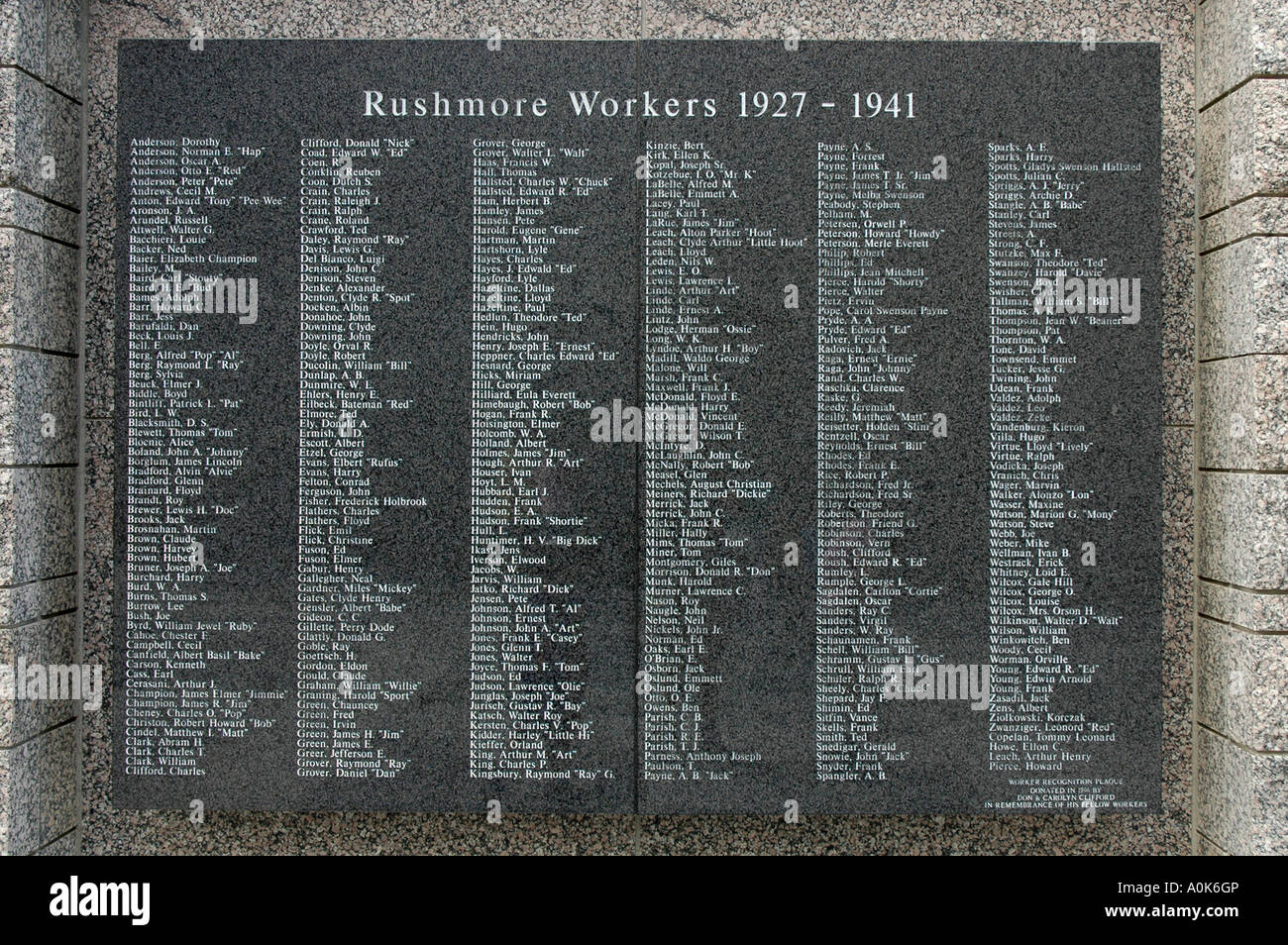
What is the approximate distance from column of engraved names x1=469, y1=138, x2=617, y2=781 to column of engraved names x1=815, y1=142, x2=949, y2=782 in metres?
1.00

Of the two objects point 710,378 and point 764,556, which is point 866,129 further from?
point 764,556

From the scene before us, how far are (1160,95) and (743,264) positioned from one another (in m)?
2.00

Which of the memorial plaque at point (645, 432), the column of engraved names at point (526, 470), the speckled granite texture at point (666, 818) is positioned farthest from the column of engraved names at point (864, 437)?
the column of engraved names at point (526, 470)

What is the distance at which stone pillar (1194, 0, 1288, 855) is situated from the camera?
3.37m

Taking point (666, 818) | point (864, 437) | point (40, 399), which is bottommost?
point (666, 818)

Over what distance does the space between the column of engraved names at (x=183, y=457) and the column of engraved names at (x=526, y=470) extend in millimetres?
1022

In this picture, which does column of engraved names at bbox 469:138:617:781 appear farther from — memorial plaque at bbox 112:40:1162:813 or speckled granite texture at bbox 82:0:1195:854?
speckled granite texture at bbox 82:0:1195:854

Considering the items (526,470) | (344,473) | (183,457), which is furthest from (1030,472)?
(183,457)

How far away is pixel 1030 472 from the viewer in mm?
3557

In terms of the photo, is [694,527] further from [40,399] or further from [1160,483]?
[40,399]

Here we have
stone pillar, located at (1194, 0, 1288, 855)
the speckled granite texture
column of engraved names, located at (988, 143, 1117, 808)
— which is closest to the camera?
stone pillar, located at (1194, 0, 1288, 855)

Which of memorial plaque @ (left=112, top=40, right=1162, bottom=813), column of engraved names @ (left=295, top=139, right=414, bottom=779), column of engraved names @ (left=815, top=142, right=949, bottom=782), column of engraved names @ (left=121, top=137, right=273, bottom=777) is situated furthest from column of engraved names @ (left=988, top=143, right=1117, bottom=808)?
column of engraved names @ (left=121, top=137, right=273, bottom=777)

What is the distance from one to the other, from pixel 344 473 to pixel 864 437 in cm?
232

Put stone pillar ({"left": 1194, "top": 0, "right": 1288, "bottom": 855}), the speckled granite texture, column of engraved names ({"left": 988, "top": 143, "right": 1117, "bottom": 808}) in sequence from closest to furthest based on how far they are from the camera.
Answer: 1. stone pillar ({"left": 1194, "top": 0, "right": 1288, "bottom": 855})
2. column of engraved names ({"left": 988, "top": 143, "right": 1117, "bottom": 808})
3. the speckled granite texture
